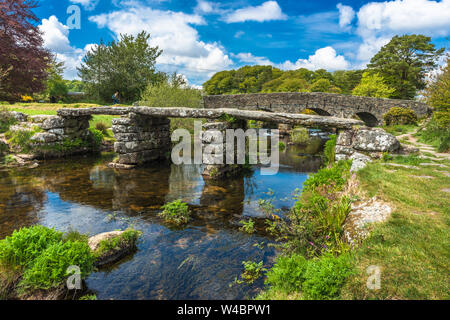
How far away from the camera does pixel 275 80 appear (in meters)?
56.7

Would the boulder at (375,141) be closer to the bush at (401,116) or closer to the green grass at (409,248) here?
the green grass at (409,248)

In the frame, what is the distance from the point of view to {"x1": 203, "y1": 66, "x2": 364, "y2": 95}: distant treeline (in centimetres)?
4931

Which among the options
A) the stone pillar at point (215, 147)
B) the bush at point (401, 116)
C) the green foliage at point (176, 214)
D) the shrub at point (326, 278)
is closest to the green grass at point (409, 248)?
the shrub at point (326, 278)

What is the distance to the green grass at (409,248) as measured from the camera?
2.82m

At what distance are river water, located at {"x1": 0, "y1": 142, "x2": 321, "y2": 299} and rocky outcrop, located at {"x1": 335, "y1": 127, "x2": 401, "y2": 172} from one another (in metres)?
2.41

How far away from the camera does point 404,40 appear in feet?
123

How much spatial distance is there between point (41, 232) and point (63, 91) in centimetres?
3299

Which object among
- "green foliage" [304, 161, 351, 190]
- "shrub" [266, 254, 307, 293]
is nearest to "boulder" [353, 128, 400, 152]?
"green foliage" [304, 161, 351, 190]

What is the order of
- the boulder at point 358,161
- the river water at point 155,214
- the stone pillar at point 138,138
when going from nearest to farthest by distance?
the river water at point 155,214 → the boulder at point 358,161 → the stone pillar at point 138,138

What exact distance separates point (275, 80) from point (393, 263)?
57732mm

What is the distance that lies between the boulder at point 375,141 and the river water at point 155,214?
115 inches

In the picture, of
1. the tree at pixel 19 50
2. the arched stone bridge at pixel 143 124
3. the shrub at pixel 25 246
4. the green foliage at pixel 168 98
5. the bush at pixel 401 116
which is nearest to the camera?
the shrub at pixel 25 246
